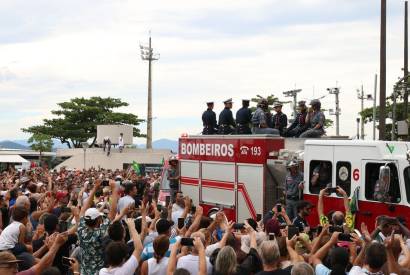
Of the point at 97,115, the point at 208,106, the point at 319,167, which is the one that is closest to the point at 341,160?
the point at 319,167

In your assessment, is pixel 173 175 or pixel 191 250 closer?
pixel 191 250

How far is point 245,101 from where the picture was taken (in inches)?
588

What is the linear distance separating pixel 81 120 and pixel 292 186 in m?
66.1

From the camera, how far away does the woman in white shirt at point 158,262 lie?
5965mm

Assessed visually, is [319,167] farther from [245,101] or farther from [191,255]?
[191,255]

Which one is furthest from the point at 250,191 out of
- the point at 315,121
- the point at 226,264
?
the point at 226,264

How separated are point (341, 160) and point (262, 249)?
621 centimetres

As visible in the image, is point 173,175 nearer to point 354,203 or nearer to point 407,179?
point 354,203

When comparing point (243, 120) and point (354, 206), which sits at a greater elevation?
point (243, 120)

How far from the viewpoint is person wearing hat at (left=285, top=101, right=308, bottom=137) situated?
14.0 m

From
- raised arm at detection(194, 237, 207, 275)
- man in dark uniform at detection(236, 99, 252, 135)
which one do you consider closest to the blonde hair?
raised arm at detection(194, 237, 207, 275)

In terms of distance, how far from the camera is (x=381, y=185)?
33.7ft

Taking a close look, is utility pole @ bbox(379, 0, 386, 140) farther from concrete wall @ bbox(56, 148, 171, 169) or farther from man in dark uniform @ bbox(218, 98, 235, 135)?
concrete wall @ bbox(56, 148, 171, 169)

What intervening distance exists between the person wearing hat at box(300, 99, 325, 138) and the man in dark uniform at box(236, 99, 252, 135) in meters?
1.67
